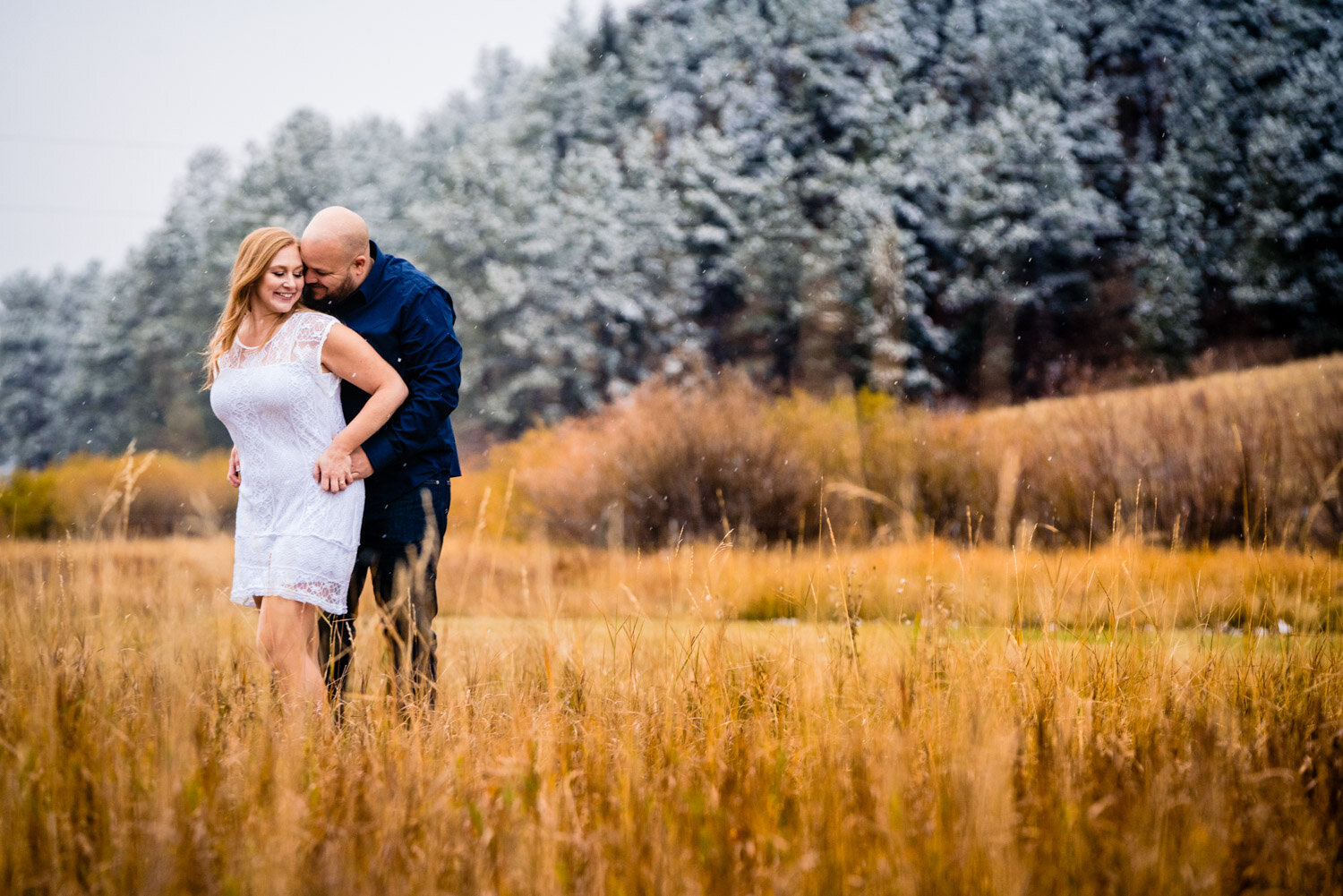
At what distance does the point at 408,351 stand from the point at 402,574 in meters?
0.81

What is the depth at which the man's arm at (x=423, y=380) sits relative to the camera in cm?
315

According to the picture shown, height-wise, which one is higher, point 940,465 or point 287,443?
point 287,443

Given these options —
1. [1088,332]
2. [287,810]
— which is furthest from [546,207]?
[287,810]

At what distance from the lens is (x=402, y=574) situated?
3250 millimetres

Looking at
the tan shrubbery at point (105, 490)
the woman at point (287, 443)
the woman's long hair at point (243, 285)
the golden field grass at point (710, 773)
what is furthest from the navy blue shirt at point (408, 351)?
the tan shrubbery at point (105, 490)

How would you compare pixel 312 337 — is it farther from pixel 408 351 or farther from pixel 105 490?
pixel 105 490

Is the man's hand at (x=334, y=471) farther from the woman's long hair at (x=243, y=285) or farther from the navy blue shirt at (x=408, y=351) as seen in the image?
the woman's long hair at (x=243, y=285)

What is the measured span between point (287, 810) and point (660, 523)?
8.58 metres

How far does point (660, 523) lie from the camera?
→ 34.9 feet

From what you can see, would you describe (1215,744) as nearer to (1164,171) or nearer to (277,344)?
(277,344)

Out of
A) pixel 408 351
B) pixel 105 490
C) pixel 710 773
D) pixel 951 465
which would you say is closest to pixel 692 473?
pixel 951 465

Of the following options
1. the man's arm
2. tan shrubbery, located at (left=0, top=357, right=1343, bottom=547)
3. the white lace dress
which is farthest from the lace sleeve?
tan shrubbery, located at (left=0, top=357, right=1343, bottom=547)

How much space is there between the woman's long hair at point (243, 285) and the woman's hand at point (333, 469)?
487 mm

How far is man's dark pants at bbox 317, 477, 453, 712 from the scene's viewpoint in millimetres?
3240
